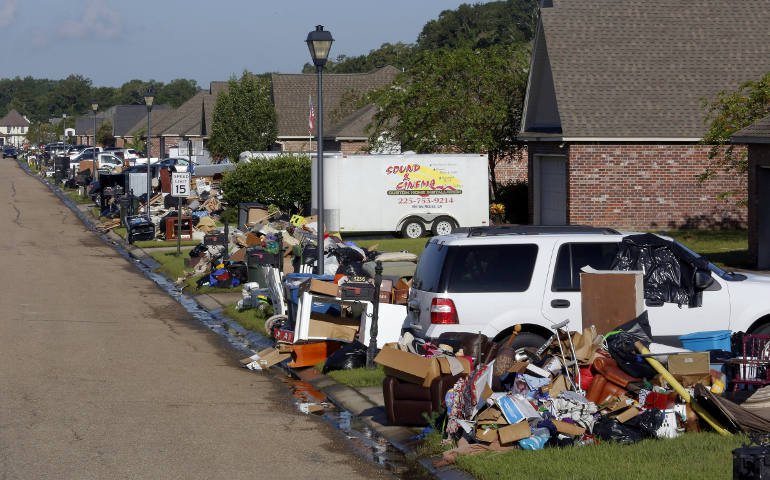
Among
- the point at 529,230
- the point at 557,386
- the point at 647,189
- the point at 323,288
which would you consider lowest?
the point at 557,386

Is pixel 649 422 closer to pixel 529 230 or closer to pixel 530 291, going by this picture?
pixel 530 291

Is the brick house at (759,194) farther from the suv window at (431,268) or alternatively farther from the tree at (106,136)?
the tree at (106,136)

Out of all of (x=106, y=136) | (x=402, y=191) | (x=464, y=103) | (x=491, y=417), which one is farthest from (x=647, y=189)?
(x=106, y=136)

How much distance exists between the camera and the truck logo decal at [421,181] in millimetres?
33031

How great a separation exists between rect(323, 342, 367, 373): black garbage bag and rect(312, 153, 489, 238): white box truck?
→ 1847 cm

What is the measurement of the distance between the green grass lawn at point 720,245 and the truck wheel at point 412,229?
773 centimetres

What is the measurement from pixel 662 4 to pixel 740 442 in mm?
27825

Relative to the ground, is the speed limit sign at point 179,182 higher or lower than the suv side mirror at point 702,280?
higher

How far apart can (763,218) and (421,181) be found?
12.4 m

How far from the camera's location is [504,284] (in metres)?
12.1

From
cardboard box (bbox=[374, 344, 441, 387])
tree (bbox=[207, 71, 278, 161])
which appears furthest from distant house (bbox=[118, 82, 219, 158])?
cardboard box (bbox=[374, 344, 441, 387])

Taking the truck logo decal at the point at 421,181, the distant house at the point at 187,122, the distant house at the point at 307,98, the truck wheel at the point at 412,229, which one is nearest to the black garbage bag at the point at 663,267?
the truck logo decal at the point at 421,181

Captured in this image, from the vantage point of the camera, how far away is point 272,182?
3831cm

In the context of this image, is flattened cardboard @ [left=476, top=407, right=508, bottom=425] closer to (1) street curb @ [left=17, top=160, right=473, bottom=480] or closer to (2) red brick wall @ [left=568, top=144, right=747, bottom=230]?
(1) street curb @ [left=17, top=160, right=473, bottom=480]
